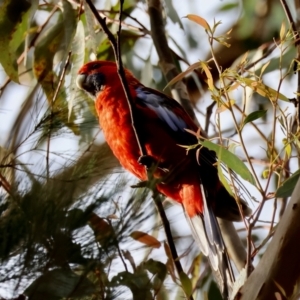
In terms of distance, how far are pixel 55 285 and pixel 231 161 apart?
607 mm

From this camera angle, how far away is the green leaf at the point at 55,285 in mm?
1151

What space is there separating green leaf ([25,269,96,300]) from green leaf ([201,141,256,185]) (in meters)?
0.53

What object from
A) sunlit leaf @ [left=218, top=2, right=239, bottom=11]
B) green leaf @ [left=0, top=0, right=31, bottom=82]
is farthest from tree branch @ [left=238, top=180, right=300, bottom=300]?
sunlit leaf @ [left=218, top=2, right=239, bottom=11]

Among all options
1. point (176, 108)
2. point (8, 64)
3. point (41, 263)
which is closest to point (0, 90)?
point (8, 64)

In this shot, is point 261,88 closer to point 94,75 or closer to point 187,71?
point 187,71

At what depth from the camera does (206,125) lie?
271 cm

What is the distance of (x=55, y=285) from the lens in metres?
1.17

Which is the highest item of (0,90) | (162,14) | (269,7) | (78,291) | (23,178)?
(269,7)

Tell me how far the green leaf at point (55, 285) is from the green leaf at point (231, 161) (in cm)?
53

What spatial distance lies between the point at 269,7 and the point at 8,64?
6.62 feet

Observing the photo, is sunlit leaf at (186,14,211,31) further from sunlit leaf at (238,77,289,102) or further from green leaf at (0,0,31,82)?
green leaf at (0,0,31,82)

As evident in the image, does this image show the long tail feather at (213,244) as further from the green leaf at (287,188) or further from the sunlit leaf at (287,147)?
the sunlit leaf at (287,147)

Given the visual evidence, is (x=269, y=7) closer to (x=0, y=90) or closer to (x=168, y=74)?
(x=168, y=74)

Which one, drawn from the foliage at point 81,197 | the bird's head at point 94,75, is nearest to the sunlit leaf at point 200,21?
the foliage at point 81,197
